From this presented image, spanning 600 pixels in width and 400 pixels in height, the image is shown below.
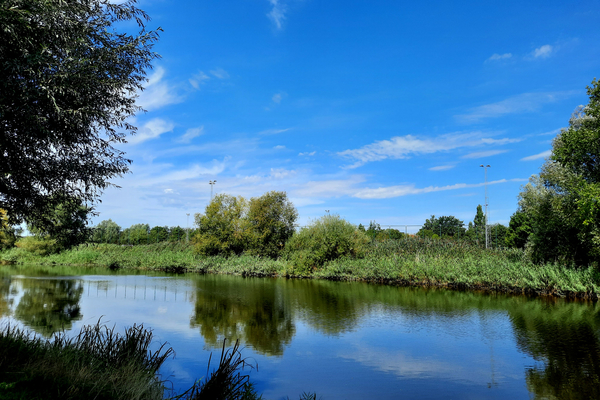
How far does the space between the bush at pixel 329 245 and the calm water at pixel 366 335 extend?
33.7 ft

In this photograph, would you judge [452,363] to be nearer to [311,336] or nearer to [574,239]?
[311,336]

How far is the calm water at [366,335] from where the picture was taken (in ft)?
27.1

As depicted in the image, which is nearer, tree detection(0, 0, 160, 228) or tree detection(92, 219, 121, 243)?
tree detection(0, 0, 160, 228)

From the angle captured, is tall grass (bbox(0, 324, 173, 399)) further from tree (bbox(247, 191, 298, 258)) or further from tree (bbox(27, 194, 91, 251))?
tree (bbox(247, 191, 298, 258))

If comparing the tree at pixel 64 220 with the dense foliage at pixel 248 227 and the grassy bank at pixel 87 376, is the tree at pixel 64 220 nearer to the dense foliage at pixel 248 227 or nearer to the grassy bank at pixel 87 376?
the grassy bank at pixel 87 376

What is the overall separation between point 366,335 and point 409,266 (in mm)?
15848

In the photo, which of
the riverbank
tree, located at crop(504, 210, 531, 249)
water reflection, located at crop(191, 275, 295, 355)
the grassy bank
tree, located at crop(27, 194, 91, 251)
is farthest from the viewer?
tree, located at crop(504, 210, 531, 249)

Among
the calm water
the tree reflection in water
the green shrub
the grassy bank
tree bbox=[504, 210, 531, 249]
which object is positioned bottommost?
the calm water

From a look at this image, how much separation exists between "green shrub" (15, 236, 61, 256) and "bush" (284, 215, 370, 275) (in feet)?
108

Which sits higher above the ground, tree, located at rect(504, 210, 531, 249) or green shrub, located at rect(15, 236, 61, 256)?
tree, located at rect(504, 210, 531, 249)

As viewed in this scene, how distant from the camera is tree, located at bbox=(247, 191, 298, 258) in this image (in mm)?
41522

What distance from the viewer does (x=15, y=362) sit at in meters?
5.86

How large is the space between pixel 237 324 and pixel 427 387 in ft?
25.2

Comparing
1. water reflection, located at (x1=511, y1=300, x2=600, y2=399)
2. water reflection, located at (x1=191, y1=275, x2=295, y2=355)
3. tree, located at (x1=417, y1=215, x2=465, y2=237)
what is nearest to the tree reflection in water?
water reflection, located at (x1=191, y1=275, x2=295, y2=355)
